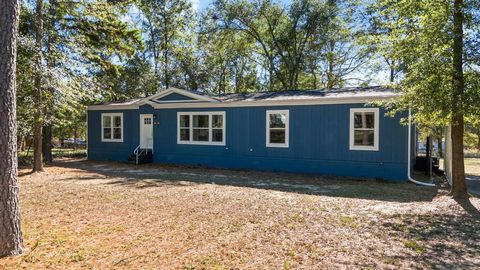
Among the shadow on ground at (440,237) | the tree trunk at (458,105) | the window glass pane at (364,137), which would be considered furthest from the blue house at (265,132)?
the shadow on ground at (440,237)

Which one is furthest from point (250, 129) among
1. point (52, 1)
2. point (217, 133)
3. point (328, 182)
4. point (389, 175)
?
point (52, 1)

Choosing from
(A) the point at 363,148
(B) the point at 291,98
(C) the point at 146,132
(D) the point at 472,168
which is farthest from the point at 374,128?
(D) the point at 472,168

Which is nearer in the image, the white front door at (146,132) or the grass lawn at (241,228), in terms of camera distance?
the grass lawn at (241,228)

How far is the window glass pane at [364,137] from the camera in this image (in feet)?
36.3

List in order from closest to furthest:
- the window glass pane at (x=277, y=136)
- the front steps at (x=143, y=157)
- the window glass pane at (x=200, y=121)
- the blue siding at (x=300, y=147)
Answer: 1. the blue siding at (x=300, y=147)
2. the window glass pane at (x=277, y=136)
3. the window glass pane at (x=200, y=121)
4. the front steps at (x=143, y=157)

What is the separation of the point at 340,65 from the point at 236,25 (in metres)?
8.74

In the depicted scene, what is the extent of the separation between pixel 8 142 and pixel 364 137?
32.2 ft

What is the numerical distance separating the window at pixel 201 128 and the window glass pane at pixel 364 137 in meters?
5.11

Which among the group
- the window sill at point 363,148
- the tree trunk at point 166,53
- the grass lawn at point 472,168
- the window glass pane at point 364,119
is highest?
the tree trunk at point 166,53

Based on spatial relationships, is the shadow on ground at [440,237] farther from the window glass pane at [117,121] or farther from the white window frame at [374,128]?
the window glass pane at [117,121]

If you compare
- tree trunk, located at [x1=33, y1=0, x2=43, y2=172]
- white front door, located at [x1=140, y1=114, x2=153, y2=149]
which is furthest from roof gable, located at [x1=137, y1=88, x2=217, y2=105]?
tree trunk, located at [x1=33, y1=0, x2=43, y2=172]

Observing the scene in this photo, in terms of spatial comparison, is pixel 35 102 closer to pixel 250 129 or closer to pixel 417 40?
pixel 250 129

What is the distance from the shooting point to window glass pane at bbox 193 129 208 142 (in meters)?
14.2

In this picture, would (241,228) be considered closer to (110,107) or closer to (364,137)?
(364,137)
